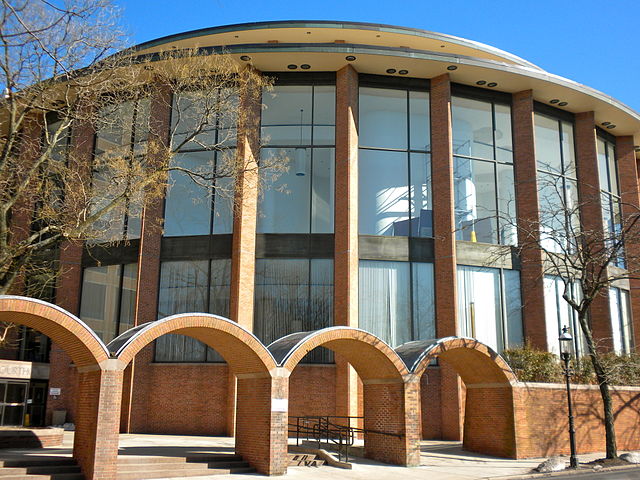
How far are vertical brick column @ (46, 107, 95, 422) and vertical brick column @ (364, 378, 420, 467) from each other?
45.8 ft

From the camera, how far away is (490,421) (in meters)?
20.0

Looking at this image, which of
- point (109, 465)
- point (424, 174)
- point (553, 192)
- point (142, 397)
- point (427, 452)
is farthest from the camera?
point (553, 192)

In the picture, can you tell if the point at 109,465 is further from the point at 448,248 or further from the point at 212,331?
the point at 448,248

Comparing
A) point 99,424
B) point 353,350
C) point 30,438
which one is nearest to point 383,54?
point 353,350

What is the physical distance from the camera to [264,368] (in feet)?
53.0

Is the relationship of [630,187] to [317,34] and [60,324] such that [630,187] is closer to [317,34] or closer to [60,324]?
[317,34]

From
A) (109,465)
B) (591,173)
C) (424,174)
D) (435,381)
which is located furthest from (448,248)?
(109,465)

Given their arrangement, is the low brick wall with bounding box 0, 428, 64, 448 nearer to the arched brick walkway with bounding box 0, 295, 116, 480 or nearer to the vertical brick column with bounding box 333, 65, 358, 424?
the arched brick walkway with bounding box 0, 295, 116, 480

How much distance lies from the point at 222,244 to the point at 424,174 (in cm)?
915

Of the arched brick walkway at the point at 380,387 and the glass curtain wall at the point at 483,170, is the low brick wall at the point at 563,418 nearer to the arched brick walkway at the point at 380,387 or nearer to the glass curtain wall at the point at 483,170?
the arched brick walkway at the point at 380,387

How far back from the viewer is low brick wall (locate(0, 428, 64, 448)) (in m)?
17.2

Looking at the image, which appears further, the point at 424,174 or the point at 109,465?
the point at 424,174

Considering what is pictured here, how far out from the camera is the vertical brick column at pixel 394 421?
17.5 meters

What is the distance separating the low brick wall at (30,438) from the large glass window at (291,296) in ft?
29.9
